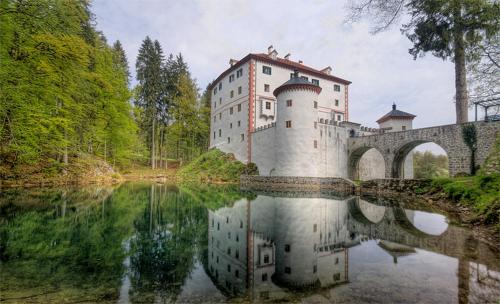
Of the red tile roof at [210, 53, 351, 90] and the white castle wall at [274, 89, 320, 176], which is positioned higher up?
the red tile roof at [210, 53, 351, 90]

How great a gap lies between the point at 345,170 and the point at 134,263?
81.5ft

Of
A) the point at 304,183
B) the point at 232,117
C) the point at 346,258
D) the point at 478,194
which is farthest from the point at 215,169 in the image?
the point at 346,258

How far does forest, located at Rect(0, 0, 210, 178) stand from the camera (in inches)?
365

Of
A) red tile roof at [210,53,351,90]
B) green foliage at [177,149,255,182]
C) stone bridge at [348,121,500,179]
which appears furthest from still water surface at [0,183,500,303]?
red tile roof at [210,53,351,90]

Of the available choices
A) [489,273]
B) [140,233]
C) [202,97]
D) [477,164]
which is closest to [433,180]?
[477,164]

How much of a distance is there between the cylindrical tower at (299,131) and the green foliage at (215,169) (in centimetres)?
653

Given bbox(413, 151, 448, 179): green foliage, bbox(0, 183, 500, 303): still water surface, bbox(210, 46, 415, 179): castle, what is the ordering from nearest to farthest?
bbox(0, 183, 500, 303): still water surface, bbox(210, 46, 415, 179): castle, bbox(413, 151, 448, 179): green foliage

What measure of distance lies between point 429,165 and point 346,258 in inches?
1748

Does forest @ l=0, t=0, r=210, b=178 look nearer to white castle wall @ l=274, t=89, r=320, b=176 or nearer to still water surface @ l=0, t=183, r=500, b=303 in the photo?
still water surface @ l=0, t=183, r=500, b=303

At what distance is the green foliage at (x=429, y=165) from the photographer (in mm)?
37372

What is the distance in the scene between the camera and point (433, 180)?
13594mm

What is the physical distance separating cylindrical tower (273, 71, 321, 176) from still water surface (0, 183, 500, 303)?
1435cm

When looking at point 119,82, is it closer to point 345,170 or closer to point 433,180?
point 345,170

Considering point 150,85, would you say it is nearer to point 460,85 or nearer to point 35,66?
point 35,66
